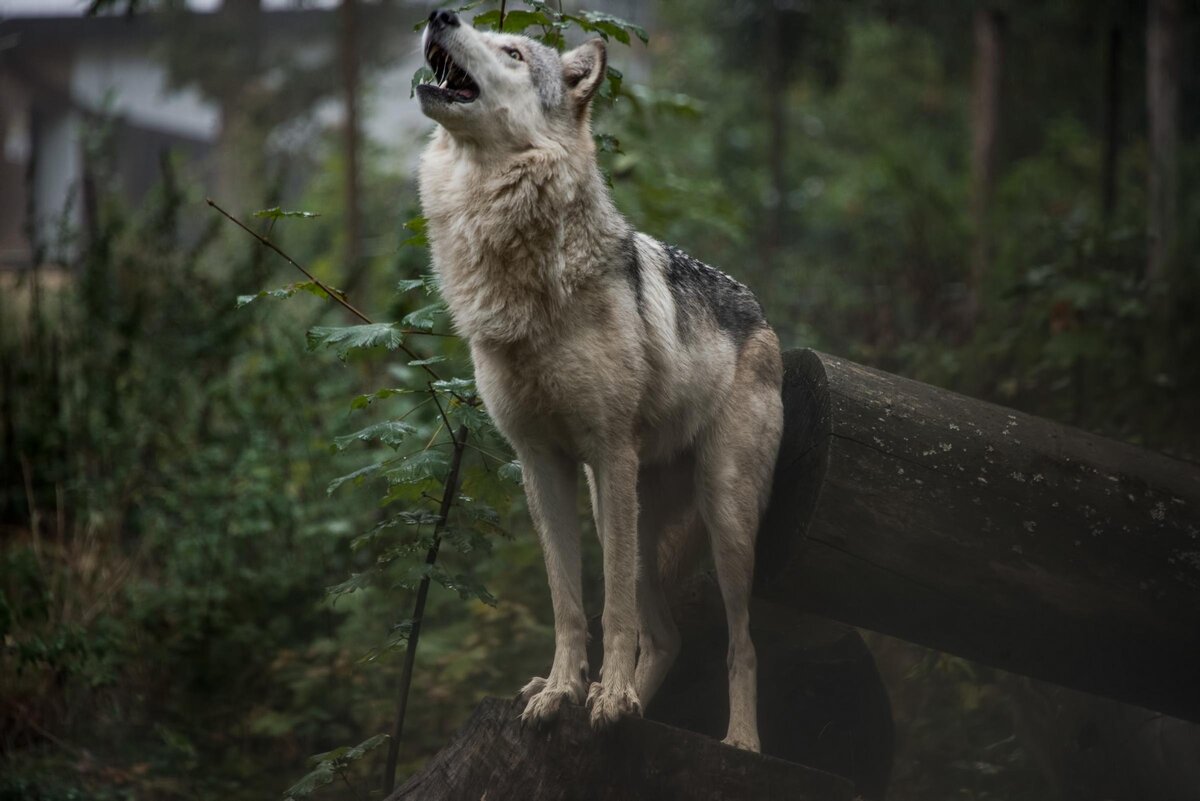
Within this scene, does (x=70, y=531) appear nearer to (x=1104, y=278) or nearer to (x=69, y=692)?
(x=69, y=692)

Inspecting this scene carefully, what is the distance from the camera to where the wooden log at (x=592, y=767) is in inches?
137

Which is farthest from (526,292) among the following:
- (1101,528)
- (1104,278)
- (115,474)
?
(1104,278)

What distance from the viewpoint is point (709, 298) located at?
4379 mm

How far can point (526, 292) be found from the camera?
3744mm

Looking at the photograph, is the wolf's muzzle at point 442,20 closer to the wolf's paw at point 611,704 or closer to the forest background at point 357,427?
the forest background at point 357,427

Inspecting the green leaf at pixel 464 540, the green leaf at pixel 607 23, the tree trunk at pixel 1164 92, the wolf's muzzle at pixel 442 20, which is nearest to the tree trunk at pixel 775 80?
the tree trunk at pixel 1164 92

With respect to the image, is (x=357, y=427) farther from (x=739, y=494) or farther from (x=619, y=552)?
(x=619, y=552)

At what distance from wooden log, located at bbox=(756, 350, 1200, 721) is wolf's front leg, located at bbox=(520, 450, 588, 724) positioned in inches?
31.7

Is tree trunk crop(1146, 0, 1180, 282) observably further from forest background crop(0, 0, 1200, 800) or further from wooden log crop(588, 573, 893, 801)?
wooden log crop(588, 573, 893, 801)

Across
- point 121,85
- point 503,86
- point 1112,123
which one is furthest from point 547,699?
point 121,85

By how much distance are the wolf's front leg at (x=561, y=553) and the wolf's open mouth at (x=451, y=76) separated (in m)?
1.30

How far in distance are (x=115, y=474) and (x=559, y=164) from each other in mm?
4965

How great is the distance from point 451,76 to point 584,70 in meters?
0.51

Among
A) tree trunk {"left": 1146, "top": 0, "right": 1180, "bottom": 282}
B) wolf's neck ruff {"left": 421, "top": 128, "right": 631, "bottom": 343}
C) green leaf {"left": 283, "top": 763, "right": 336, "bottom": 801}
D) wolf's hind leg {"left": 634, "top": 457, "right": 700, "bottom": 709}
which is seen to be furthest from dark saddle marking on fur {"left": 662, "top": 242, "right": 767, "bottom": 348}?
tree trunk {"left": 1146, "top": 0, "right": 1180, "bottom": 282}
